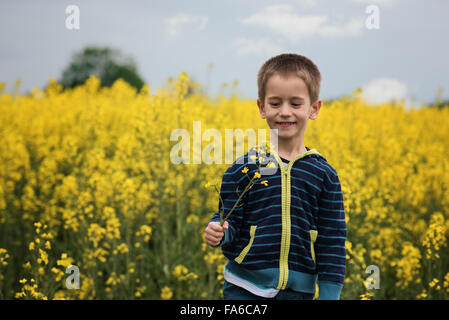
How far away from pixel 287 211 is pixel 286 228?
7 cm

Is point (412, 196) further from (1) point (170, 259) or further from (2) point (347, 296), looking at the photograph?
(1) point (170, 259)

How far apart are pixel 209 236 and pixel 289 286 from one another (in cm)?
43

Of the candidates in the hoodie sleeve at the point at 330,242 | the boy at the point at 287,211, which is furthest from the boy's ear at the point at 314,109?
the hoodie sleeve at the point at 330,242

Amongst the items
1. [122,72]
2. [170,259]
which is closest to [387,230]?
[170,259]

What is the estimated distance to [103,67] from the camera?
39.0m

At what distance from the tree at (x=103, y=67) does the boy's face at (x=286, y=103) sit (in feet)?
118

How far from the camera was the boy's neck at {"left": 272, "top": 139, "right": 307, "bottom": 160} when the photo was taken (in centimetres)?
174

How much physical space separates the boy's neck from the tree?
118ft

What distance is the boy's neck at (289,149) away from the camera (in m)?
1.74

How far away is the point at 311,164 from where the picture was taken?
1728 mm

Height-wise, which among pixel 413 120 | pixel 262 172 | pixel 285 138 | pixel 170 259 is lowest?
pixel 170 259

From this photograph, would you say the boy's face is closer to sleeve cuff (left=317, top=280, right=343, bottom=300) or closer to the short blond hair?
the short blond hair

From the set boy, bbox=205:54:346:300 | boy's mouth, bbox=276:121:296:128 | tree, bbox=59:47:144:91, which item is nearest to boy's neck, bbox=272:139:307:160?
boy, bbox=205:54:346:300

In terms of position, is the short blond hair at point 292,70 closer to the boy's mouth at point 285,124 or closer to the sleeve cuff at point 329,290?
the boy's mouth at point 285,124
